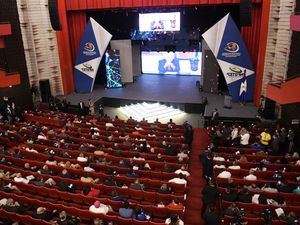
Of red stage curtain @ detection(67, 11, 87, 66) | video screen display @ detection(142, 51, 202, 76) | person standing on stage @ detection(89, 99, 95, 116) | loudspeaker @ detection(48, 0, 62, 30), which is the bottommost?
person standing on stage @ detection(89, 99, 95, 116)

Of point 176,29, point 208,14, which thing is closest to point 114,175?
point 176,29

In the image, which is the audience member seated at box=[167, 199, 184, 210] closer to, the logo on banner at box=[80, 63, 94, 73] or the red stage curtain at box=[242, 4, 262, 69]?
the red stage curtain at box=[242, 4, 262, 69]

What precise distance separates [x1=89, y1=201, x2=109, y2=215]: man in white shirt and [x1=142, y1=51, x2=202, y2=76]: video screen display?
17776 mm

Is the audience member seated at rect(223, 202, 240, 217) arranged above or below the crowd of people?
above

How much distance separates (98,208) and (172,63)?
1838 centimetres

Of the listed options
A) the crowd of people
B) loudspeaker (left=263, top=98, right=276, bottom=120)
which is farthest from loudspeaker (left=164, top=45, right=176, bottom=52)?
loudspeaker (left=263, top=98, right=276, bottom=120)

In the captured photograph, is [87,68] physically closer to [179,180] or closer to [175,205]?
[179,180]

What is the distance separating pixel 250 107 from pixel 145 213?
11.5 m

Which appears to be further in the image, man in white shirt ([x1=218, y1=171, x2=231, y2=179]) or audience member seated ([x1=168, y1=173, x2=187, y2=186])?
man in white shirt ([x1=218, y1=171, x2=231, y2=179])

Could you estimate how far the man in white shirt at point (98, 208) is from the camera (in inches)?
324

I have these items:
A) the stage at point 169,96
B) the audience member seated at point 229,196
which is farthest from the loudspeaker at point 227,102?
the audience member seated at point 229,196

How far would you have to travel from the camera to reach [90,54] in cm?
2123

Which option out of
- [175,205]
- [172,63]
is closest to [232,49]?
[172,63]

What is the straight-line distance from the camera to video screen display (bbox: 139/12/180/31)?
800 inches
